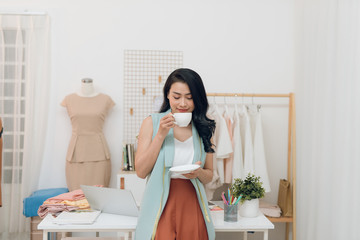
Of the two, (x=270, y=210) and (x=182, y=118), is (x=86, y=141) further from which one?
(x=182, y=118)

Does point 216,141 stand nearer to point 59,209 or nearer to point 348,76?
point 348,76

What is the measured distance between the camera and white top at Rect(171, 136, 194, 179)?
1.88 meters

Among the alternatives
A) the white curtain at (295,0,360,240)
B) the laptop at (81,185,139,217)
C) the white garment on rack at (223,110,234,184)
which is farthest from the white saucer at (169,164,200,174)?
the white garment on rack at (223,110,234,184)

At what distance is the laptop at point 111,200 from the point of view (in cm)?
197

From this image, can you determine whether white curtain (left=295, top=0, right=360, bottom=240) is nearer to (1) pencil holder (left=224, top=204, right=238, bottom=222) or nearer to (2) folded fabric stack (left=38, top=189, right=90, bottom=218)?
(1) pencil holder (left=224, top=204, right=238, bottom=222)

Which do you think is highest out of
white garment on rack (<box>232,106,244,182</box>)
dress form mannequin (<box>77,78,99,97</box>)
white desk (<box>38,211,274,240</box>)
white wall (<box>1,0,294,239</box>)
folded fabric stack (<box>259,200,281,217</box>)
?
white wall (<box>1,0,294,239</box>)

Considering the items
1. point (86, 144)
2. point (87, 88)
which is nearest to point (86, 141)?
point (86, 144)

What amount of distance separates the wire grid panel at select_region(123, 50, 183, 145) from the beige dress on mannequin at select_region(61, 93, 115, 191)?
0.93 feet

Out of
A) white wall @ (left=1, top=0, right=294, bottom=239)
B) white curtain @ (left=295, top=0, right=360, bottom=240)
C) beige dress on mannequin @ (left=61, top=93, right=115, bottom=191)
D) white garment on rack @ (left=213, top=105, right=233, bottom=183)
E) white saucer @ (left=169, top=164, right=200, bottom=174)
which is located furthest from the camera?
white wall @ (left=1, top=0, right=294, bottom=239)

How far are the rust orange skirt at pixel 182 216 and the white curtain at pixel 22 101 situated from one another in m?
2.34

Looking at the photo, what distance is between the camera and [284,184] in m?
3.69

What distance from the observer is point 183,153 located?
6.24 feet

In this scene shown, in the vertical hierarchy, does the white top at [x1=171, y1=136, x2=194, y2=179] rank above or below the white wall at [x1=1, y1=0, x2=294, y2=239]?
below

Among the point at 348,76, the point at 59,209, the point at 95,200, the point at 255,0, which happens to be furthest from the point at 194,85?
the point at 255,0
